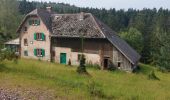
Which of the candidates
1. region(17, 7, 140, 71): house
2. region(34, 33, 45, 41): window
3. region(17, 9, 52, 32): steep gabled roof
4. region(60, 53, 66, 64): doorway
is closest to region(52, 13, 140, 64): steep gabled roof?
region(17, 7, 140, 71): house

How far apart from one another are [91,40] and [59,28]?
580 centimetres

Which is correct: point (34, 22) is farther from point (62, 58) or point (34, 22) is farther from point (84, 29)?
point (84, 29)

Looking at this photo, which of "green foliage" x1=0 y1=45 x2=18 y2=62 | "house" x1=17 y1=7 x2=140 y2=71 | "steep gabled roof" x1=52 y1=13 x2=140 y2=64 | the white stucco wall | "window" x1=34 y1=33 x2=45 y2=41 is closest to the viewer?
"green foliage" x1=0 y1=45 x2=18 y2=62

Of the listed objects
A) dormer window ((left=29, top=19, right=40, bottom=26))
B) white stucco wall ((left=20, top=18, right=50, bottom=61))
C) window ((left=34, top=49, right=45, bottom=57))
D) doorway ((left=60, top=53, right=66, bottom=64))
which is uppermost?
dormer window ((left=29, top=19, right=40, bottom=26))

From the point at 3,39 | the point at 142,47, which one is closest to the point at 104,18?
the point at 142,47

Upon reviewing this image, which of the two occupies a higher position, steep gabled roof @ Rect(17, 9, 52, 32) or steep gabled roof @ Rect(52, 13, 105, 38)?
steep gabled roof @ Rect(17, 9, 52, 32)

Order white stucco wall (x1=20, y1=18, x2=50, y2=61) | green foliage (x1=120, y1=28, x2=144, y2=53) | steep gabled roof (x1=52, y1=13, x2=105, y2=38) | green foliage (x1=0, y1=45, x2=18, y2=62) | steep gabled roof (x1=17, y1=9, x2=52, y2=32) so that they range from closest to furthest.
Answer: green foliage (x1=0, y1=45, x2=18, y2=62) → steep gabled roof (x1=52, y1=13, x2=105, y2=38) → steep gabled roof (x1=17, y1=9, x2=52, y2=32) → white stucco wall (x1=20, y1=18, x2=50, y2=61) → green foliage (x1=120, y1=28, x2=144, y2=53)

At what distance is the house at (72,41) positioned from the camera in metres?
44.0

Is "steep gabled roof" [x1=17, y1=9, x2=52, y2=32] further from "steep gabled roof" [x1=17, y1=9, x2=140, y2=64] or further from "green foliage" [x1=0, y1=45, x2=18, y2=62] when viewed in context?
"green foliage" [x1=0, y1=45, x2=18, y2=62]

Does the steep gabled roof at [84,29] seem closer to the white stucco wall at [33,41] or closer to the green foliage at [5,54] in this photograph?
the white stucco wall at [33,41]

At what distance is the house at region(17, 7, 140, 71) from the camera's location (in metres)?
44.0

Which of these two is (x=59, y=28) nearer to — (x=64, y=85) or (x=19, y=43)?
(x=19, y=43)

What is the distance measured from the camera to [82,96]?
16.2 m

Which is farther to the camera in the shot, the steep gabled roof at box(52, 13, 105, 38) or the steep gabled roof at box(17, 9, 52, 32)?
the steep gabled roof at box(17, 9, 52, 32)
